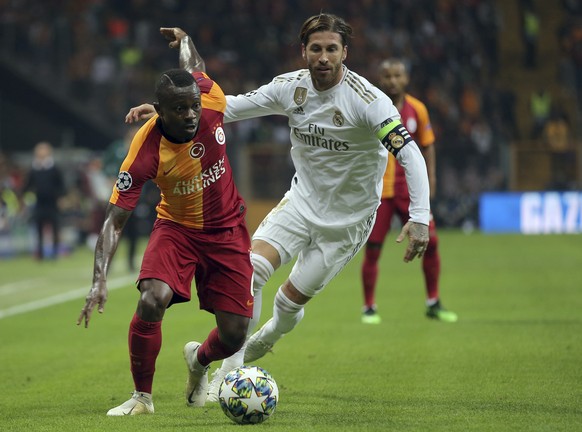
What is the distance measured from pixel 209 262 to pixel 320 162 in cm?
120

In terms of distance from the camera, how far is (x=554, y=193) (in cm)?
2695

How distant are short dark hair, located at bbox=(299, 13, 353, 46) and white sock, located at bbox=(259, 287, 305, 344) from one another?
1749mm

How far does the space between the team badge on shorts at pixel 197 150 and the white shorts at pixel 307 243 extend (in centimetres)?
120

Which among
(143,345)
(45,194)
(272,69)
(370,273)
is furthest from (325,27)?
(272,69)

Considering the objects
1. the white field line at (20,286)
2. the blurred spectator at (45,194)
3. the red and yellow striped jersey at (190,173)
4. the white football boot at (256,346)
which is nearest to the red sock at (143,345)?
the red and yellow striped jersey at (190,173)

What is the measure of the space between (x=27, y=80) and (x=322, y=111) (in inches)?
901

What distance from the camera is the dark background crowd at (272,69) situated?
28500 mm

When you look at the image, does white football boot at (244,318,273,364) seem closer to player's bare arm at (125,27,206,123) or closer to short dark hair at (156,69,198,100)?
player's bare arm at (125,27,206,123)

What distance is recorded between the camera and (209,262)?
6977 millimetres

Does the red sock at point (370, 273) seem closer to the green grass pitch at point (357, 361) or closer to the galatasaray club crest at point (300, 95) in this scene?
the green grass pitch at point (357, 361)

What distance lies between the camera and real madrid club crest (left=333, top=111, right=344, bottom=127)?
7.38m

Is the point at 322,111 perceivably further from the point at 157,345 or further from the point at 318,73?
the point at 157,345

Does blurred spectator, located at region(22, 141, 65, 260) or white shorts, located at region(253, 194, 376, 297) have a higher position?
white shorts, located at region(253, 194, 376, 297)

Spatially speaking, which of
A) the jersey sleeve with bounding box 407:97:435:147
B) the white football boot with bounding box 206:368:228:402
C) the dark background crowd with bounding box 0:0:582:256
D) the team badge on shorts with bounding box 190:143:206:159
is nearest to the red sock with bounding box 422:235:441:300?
the jersey sleeve with bounding box 407:97:435:147
